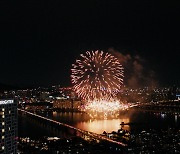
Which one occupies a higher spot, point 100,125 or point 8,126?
point 8,126

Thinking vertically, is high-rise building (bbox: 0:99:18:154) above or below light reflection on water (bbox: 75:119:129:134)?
above

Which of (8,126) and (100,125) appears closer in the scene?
(8,126)

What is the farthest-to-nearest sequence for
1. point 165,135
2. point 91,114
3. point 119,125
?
point 91,114 < point 119,125 < point 165,135

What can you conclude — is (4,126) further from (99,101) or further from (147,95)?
(147,95)

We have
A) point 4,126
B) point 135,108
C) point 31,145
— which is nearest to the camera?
point 4,126

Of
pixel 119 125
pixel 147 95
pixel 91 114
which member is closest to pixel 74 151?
pixel 119 125

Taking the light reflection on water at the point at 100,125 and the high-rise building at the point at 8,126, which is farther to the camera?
the light reflection on water at the point at 100,125

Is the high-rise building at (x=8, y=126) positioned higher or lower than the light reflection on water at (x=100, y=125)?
higher

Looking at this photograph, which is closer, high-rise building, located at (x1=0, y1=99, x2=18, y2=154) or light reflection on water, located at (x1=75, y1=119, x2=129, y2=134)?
high-rise building, located at (x1=0, y1=99, x2=18, y2=154)
